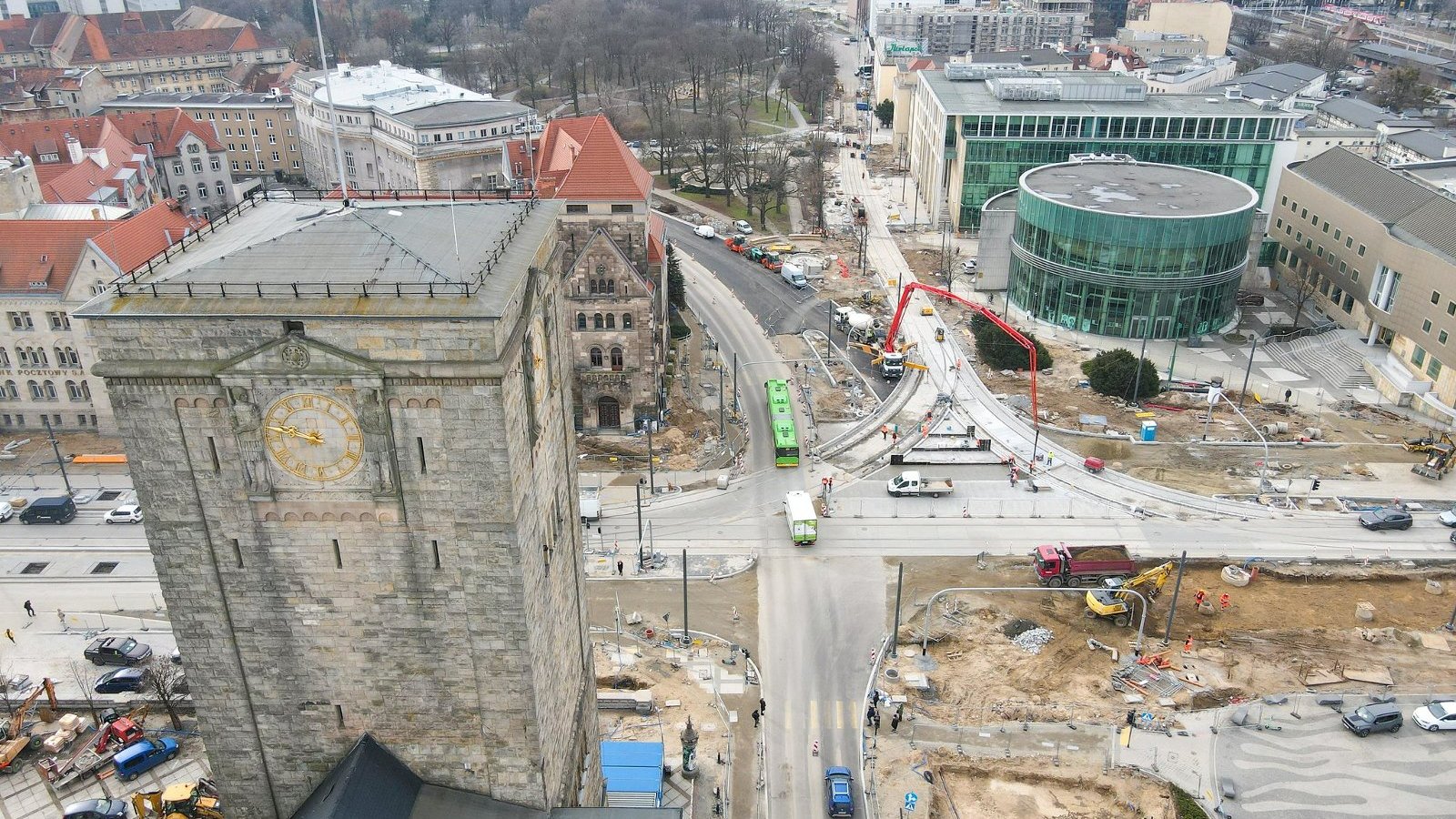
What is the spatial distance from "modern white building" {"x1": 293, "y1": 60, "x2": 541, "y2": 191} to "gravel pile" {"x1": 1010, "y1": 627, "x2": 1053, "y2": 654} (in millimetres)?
92904

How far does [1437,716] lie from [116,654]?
7862cm

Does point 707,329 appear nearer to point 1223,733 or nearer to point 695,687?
point 695,687

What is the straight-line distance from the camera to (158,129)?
490 feet

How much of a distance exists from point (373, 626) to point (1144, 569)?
58.5 metres

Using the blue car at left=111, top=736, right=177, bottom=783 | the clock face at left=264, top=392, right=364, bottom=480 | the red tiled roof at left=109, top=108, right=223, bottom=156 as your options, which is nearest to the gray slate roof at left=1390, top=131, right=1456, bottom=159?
the clock face at left=264, top=392, right=364, bottom=480

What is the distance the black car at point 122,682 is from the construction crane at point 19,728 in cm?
250

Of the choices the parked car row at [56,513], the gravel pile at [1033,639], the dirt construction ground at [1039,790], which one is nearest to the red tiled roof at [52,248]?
the parked car row at [56,513]

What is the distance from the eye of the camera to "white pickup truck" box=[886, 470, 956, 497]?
8538 cm

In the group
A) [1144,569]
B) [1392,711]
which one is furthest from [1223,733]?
[1144,569]

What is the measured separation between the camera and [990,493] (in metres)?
85.8

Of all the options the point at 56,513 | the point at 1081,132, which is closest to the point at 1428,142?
the point at 1081,132

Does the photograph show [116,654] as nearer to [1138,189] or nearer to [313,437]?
[313,437]

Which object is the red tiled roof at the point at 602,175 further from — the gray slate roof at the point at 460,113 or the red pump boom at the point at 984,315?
the gray slate roof at the point at 460,113

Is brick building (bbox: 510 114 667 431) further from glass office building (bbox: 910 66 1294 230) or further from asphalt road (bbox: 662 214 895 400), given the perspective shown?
glass office building (bbox: 910 66 1294 230)
